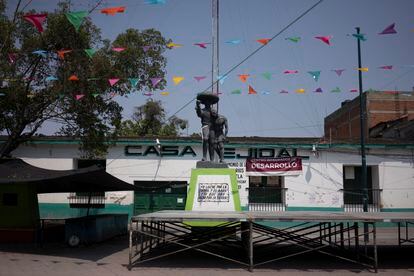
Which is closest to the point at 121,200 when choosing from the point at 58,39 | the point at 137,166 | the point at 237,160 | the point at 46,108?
the point at 137,166

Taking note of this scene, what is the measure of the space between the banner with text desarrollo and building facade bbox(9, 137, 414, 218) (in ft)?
1.02

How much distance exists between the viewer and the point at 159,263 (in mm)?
10461

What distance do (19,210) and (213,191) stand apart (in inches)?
252

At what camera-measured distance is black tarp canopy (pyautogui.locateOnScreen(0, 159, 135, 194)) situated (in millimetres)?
11578

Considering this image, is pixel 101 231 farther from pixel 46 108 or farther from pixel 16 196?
pixel 46 108

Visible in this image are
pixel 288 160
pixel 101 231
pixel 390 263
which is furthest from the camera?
pixel 288 160

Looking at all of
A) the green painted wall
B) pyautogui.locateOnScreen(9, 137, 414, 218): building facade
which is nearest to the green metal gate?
pyautogui.locateOnScreen(9, 137, 414, 218): building facade

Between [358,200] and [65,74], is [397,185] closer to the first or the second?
[358,200]

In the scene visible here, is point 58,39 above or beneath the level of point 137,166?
above

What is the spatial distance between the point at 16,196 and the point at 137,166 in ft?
24.0

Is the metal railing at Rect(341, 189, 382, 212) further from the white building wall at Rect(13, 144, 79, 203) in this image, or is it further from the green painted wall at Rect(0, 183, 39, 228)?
the green painted wall at Rect(0, 183, 39, 228)

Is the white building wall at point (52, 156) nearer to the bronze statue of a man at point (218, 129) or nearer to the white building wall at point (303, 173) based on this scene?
the white building wall at point (303, 173)

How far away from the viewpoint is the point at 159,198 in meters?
21.6

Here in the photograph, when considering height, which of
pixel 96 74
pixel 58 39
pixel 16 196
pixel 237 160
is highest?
pixel 58 39
